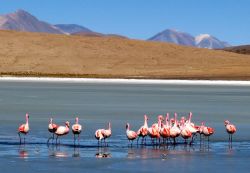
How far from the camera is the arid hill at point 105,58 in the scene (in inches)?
3627

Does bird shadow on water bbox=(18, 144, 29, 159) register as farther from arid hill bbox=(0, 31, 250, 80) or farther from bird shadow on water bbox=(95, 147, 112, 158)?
arid hill bbox=(0, 31, 250, 80)

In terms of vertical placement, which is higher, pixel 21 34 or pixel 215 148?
pixel 21 34

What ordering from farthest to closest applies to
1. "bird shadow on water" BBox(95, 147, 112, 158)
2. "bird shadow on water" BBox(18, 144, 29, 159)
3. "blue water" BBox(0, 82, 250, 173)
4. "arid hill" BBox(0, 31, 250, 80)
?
1. "arid hill" BBox(0, 31, 250, 80)
2. "bird shadow on water" BBox(95, 147, 112, 158)
3. "bird shadow on water" BBox(18, 144, 29, 159)
4. "blue water" BBox(0, 82, 250, 173)

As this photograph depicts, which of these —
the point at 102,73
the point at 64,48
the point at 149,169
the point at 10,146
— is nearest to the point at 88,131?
the point at 10,146

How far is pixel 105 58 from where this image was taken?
338 ft

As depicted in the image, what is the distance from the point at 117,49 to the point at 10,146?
9393 cm

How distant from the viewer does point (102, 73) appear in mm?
89625

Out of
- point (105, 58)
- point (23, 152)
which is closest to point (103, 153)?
point (23, 152)

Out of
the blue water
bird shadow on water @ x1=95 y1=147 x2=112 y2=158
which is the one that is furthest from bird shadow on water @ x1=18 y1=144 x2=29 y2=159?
bird shadow on water @ x1=95 y1=147 x2=112 y2=158

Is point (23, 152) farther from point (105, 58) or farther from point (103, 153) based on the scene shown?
point (105, 58)

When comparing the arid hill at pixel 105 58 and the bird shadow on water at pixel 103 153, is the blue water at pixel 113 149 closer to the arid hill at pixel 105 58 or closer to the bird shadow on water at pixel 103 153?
the bird shadow on water at pixel 103 153

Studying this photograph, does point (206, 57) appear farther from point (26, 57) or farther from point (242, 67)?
point (26, 57)

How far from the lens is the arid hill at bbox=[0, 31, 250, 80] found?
92.1 m

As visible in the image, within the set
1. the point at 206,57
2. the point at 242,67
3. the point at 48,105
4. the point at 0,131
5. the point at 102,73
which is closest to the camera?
the point at 0,131
